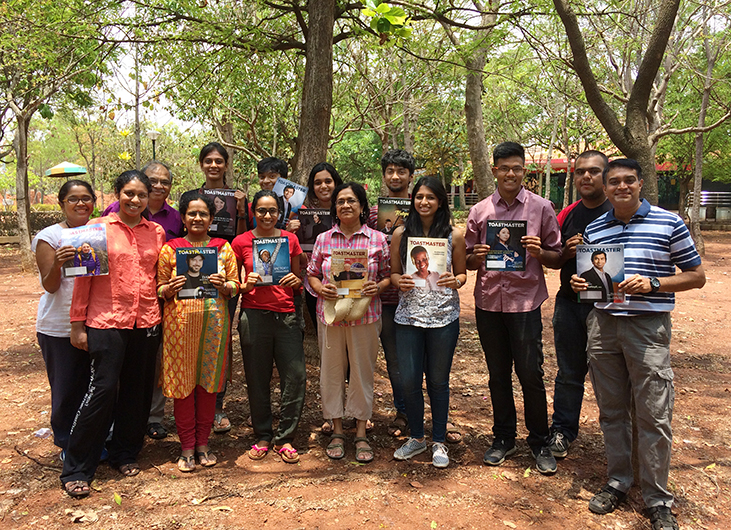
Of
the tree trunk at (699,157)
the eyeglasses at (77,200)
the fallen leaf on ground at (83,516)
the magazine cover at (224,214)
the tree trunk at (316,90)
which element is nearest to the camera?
the fallen leaf on ground at (83,516)

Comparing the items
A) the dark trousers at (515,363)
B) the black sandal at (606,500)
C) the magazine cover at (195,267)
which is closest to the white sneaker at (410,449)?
the dark trousers at (515,363)

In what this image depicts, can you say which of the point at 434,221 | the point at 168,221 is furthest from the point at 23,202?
the point at 434,221

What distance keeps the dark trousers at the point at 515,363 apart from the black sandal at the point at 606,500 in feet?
1.94

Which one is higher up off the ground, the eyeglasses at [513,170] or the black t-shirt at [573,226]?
the eyeglasses at [513,170]

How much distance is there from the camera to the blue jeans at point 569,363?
162 inches

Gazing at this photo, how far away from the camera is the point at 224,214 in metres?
4.29

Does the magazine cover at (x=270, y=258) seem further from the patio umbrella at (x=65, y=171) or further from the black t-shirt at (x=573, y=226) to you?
the patio umbrella at (x=65, y=171)

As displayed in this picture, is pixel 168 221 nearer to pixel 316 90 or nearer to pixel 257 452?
pixel 257 452

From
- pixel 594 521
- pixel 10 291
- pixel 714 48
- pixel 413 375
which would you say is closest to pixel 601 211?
pixel 413 375

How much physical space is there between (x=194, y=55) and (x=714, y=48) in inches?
643

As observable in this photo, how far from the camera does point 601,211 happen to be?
13.2ft

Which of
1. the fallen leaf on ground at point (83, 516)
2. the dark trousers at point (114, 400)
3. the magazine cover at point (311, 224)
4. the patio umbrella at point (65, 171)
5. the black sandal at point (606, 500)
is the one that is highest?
the patio umbrella at point (65, 171)

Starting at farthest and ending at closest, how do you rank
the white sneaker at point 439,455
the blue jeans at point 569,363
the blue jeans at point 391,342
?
the blue jeans at point 391,342 → the blue jeans at point 569,363 → the white sneaker at point 439,455

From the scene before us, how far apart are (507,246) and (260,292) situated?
6.17ft
